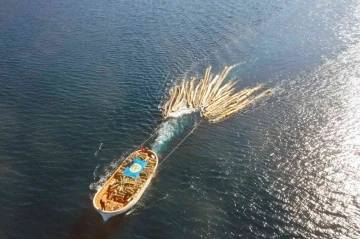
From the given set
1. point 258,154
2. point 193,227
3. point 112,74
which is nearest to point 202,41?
point 112,74

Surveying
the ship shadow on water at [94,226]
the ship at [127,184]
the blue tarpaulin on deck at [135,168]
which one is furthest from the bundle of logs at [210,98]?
the ship shadow on water at [94,226]

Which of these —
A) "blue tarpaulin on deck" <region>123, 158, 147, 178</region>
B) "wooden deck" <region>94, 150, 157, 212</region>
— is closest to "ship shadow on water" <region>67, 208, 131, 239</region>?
"wooden deck" <region>94, 150, 157, 212</region>

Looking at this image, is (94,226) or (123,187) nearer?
(94,226)

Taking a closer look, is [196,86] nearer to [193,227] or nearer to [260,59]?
[260,59]

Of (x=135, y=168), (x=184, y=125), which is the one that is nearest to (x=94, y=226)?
(x=135, y=168)

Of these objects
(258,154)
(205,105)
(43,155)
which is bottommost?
(258,154)

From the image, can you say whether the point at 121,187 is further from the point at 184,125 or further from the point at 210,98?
the point at 210,98

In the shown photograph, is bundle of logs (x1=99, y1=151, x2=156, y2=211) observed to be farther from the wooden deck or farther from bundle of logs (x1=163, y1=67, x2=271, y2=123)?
bundle of logs (x1=163, y1=67, x2=271, y2=123)

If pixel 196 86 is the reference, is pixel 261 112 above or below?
below
